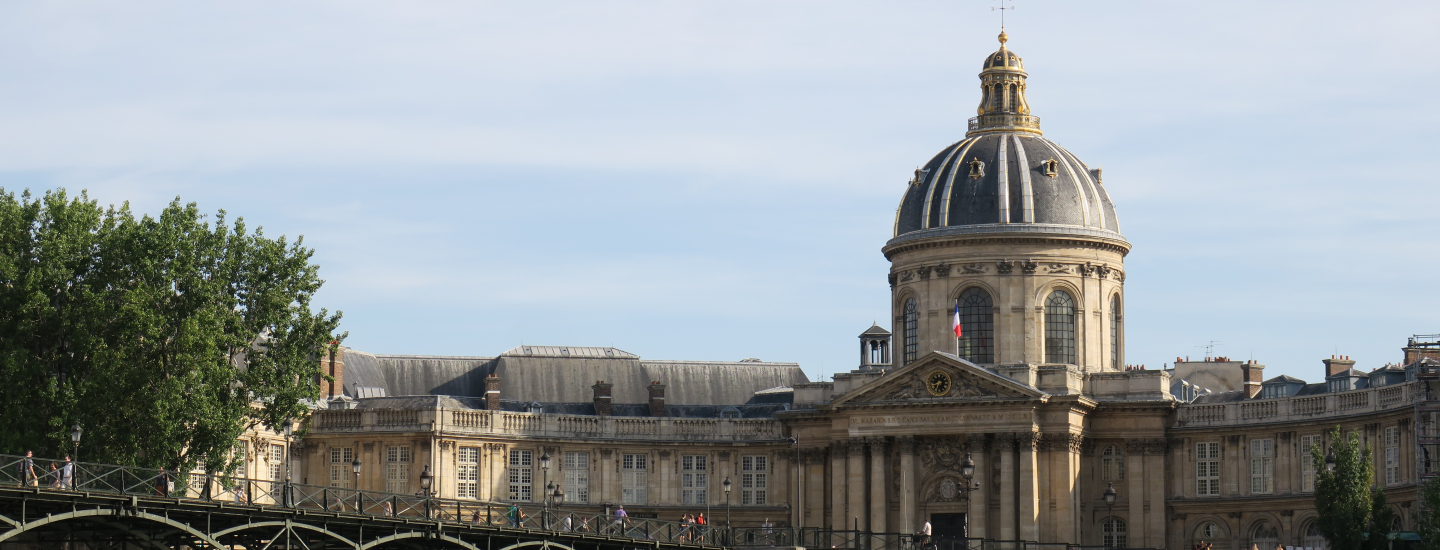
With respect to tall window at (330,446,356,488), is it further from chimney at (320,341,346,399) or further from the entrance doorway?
the entrance doorway

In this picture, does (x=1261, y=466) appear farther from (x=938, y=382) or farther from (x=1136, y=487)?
(x=938, y=382)

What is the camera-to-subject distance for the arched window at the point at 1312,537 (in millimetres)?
99750

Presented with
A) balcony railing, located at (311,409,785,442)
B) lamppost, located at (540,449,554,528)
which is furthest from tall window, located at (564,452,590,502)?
lamppost, located at (540,449,554,528)

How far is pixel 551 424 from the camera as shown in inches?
4286

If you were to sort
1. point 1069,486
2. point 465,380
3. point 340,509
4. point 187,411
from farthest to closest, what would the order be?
point 465,380 < point 1069,486 < point 187,411 < point 340,509

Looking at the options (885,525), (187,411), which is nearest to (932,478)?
(885,525)

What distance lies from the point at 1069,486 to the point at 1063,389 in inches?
156

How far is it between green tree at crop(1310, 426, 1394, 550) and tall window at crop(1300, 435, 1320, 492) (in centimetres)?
1094

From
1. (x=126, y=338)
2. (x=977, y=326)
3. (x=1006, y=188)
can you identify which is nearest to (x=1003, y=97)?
(x=1006, y=188)

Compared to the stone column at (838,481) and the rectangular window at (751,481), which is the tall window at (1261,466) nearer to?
the stone column at (838,481)

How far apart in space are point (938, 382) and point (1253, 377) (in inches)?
588

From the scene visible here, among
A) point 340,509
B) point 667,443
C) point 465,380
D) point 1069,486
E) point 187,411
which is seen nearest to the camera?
point 340,509

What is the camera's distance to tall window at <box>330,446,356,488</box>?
10706cm

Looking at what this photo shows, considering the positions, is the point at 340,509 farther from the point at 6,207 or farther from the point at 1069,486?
the point at 1069,486
